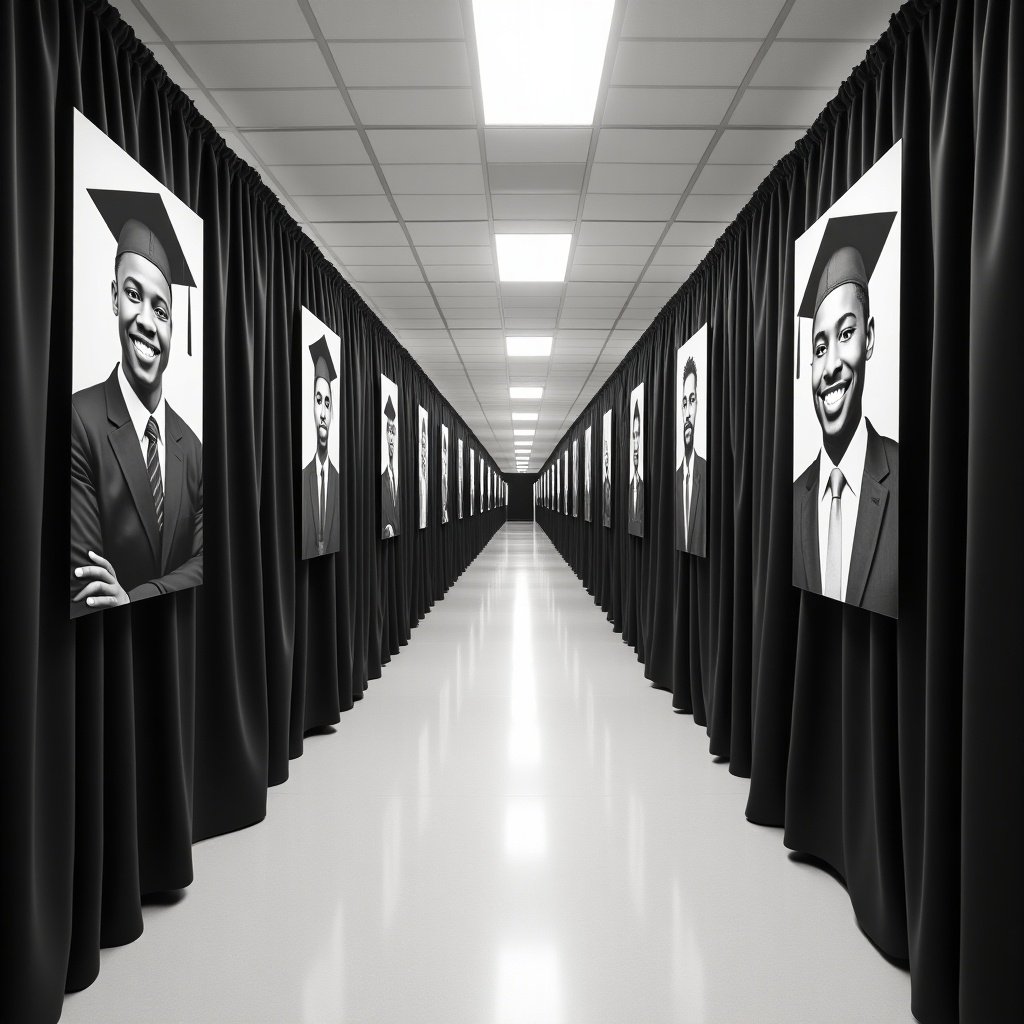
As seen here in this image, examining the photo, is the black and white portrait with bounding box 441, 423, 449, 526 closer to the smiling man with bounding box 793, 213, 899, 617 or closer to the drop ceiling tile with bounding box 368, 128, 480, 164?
the drop ceiling tile with bounding box 368, 128, 480, 164

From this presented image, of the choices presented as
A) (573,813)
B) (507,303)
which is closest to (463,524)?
(507,303)

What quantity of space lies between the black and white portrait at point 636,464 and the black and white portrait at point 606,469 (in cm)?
153

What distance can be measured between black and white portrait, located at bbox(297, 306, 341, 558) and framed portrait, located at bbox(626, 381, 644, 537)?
9.22 ft

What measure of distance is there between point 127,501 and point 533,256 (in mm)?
3812

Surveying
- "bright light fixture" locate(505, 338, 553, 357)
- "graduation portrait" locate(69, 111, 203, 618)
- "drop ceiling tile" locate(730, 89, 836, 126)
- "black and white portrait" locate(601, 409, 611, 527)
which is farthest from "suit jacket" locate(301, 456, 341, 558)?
"black and white portrait" locate(601, 409, 611, 527)

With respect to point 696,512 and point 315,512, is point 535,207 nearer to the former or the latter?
point 696,512

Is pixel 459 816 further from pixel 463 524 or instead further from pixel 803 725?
pixel 463 524

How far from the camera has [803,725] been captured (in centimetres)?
287

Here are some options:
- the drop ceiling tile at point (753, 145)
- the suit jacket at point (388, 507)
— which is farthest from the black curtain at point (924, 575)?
the suit jacket at point (388, 507)

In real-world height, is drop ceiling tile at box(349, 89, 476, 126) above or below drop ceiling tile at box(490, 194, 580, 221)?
above

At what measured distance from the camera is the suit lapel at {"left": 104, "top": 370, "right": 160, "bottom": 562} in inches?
87.0

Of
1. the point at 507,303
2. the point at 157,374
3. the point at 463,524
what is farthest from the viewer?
the point at 463,524

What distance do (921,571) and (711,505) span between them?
85.8 inches

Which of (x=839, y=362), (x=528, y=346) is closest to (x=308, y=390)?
(x=839, y=362)
